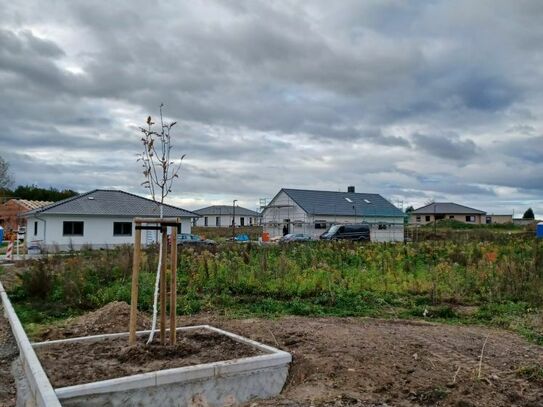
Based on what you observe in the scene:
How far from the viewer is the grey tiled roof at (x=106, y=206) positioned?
35.3m

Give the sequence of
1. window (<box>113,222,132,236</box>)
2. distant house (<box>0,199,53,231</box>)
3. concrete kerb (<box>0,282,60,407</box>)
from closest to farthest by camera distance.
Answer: concrete kerb (<box>0,282,60,407</box>)
window (<box>113,222,132,236</box>)
distant house (<box>0,199,53,231</box>)

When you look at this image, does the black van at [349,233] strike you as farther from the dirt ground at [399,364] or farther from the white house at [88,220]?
the dirt ground at [399,364]

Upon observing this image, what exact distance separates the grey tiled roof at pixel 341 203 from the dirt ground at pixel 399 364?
41.8 meters

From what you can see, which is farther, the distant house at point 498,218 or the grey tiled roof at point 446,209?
the distant house at point 498,218

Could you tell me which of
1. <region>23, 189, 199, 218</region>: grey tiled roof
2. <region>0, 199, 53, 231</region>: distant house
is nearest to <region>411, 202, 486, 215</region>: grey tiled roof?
<region>23, 189, 199, 218</region>: grey tiled roof

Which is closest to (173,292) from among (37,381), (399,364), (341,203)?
(37,381)

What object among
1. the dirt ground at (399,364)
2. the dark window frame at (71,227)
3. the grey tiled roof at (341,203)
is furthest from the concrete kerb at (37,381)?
the grey tiled roof at (341,203)

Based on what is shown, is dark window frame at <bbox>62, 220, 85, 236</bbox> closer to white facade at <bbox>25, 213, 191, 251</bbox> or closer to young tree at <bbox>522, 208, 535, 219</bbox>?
Answer: white facade at <bbox>25, 213, 191, 251</bbox>

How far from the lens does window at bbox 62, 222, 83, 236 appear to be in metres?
35.3

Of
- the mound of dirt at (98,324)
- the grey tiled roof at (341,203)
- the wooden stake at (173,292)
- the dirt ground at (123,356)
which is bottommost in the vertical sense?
the mound of dirt at (98,324)

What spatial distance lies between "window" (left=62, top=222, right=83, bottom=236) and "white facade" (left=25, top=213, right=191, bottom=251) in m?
0.13

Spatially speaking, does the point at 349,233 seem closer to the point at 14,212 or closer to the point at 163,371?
the point at 14,212

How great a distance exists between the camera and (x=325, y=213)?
163 ft

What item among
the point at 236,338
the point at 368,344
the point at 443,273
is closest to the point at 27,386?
the point at 236,338
